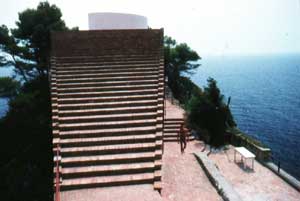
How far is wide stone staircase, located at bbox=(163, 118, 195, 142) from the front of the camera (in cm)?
1395

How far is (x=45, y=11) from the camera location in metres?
15.8

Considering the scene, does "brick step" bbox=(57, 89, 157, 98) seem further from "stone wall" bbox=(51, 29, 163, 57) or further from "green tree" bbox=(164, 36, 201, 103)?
"green tree" bbox=(164, 36, 201, 103)

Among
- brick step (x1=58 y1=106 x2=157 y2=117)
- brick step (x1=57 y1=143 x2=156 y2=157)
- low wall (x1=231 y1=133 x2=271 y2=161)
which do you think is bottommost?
low wall (x1=231 y1=133 x2=271 y2=161)

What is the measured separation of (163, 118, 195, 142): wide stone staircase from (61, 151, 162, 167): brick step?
601cm

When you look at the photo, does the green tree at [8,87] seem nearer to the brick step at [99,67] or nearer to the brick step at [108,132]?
the brick step at [99,67]

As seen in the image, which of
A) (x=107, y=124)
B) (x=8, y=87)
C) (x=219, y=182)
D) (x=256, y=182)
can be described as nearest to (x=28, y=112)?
(x=8, y=87)

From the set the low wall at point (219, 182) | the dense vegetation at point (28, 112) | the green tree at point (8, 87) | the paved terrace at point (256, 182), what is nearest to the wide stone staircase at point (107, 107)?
the low wall at point (219, 182)

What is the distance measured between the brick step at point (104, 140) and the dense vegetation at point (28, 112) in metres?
3.46

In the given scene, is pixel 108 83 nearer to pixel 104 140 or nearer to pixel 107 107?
pixel 107 107

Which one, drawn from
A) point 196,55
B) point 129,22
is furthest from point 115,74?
point 196,55

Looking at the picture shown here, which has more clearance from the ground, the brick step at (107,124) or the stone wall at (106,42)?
the stone wall at (106,42)

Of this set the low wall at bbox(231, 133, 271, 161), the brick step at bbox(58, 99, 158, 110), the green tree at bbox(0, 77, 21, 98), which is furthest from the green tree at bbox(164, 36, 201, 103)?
the brick step at bbox(58, 99, 158, 110)

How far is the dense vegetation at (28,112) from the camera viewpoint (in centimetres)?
1084

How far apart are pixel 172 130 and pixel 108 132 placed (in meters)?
6.66
